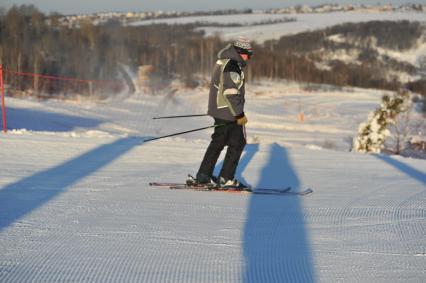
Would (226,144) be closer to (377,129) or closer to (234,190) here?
(234,190)

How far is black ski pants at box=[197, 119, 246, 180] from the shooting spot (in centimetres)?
621

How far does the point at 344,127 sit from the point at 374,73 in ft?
191

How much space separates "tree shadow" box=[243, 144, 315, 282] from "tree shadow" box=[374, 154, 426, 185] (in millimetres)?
2028

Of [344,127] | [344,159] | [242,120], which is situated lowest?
[344,127]

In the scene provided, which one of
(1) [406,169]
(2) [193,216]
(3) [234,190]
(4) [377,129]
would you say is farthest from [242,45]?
(4) [377,129]

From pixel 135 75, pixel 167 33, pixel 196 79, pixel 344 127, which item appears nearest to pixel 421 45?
pixel 167 33

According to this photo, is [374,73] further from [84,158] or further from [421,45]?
[84,158]

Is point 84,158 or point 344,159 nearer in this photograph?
point 84,158

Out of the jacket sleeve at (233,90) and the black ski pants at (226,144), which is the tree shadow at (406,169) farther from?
the jacket sleeve at (233,90)

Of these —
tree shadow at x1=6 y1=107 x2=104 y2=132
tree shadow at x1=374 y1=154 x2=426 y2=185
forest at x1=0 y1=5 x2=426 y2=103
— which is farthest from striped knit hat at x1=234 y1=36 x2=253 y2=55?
forest at x1=0 y1=5 x2=426 y2=103

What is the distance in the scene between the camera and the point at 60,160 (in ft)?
25.4

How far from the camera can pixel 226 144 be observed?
6266mm

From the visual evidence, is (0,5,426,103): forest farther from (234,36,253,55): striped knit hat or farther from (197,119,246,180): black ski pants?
(234,36,253,55): striped knit hat

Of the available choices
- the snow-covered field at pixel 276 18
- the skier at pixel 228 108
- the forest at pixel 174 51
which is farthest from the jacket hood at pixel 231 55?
the snow-covered field at pixel 276 18
